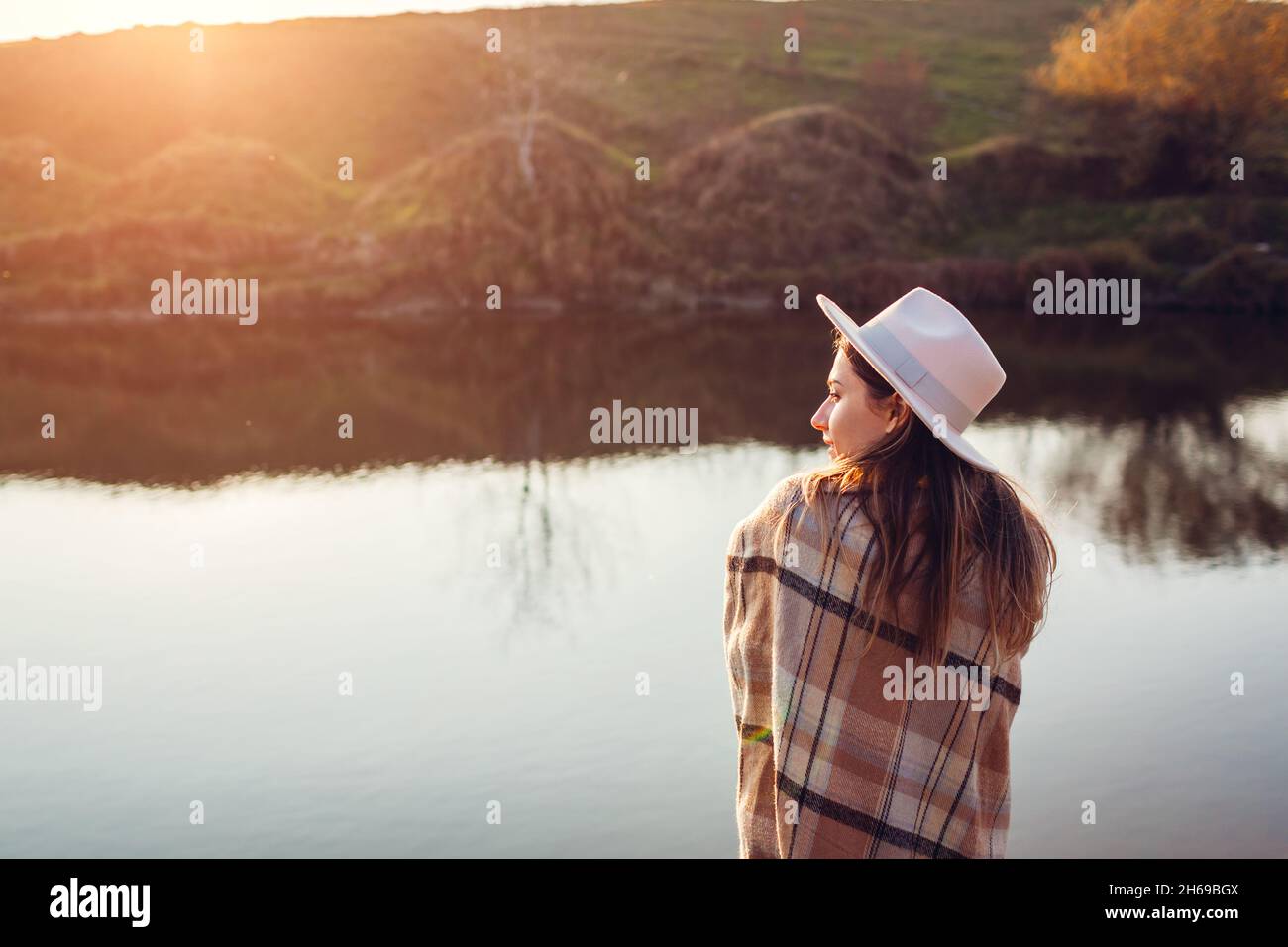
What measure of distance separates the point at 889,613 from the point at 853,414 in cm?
45

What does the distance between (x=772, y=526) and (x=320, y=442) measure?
2062cm

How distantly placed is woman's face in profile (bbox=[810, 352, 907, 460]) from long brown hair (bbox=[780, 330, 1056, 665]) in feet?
0.24

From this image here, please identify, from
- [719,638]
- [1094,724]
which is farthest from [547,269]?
[1094,724]

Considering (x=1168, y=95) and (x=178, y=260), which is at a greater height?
(x=1168, y=95)

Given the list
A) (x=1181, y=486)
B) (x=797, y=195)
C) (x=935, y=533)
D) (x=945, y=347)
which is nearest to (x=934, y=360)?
(x=945, y=347)

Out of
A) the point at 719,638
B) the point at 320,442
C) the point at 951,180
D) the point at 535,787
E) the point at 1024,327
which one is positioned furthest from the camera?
the point at 951,180

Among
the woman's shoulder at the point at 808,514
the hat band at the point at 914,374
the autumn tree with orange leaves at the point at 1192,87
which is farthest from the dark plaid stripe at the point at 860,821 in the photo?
the autumn tree with orange leaves at the point at 1192,87

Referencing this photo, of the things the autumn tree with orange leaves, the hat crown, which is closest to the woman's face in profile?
the hat crown

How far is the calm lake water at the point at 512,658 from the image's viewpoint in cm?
884

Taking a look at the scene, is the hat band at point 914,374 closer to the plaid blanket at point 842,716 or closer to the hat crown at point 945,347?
the hat crown at point 945,347

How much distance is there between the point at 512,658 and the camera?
498 inches

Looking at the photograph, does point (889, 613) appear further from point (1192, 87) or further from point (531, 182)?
point (1192, 87)
